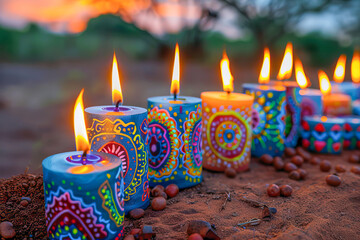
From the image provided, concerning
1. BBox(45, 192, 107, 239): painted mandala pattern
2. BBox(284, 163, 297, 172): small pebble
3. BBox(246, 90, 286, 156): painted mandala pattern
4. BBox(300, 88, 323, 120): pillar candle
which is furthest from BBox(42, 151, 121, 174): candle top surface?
BBox(300, 88, 323, 120): pillar candle

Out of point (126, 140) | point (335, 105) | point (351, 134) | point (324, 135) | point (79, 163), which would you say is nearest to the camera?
point (79, 163)

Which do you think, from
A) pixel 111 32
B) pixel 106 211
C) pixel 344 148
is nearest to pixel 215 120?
pixel 106 211

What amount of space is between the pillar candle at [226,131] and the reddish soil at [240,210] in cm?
22

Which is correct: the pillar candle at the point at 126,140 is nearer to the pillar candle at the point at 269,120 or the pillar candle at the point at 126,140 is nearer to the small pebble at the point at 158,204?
the small pebble at the point at 158,204

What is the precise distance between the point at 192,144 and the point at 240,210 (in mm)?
599

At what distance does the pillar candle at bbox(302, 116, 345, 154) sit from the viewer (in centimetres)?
321

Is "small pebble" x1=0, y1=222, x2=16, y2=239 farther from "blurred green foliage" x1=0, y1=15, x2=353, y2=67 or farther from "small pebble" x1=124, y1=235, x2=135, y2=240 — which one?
"blurred green foliage" x1=0, y1=15, x2=353, y2=67

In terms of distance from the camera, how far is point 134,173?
6.17ft

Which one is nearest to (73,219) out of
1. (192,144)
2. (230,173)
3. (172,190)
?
(172,190)

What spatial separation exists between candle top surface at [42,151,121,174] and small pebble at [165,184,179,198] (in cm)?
68

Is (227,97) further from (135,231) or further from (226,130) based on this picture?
(135,231)

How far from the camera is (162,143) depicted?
2256 millimetres

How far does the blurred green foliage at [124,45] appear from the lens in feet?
36.4

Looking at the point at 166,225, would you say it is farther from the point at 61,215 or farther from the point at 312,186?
the point at 312,186
